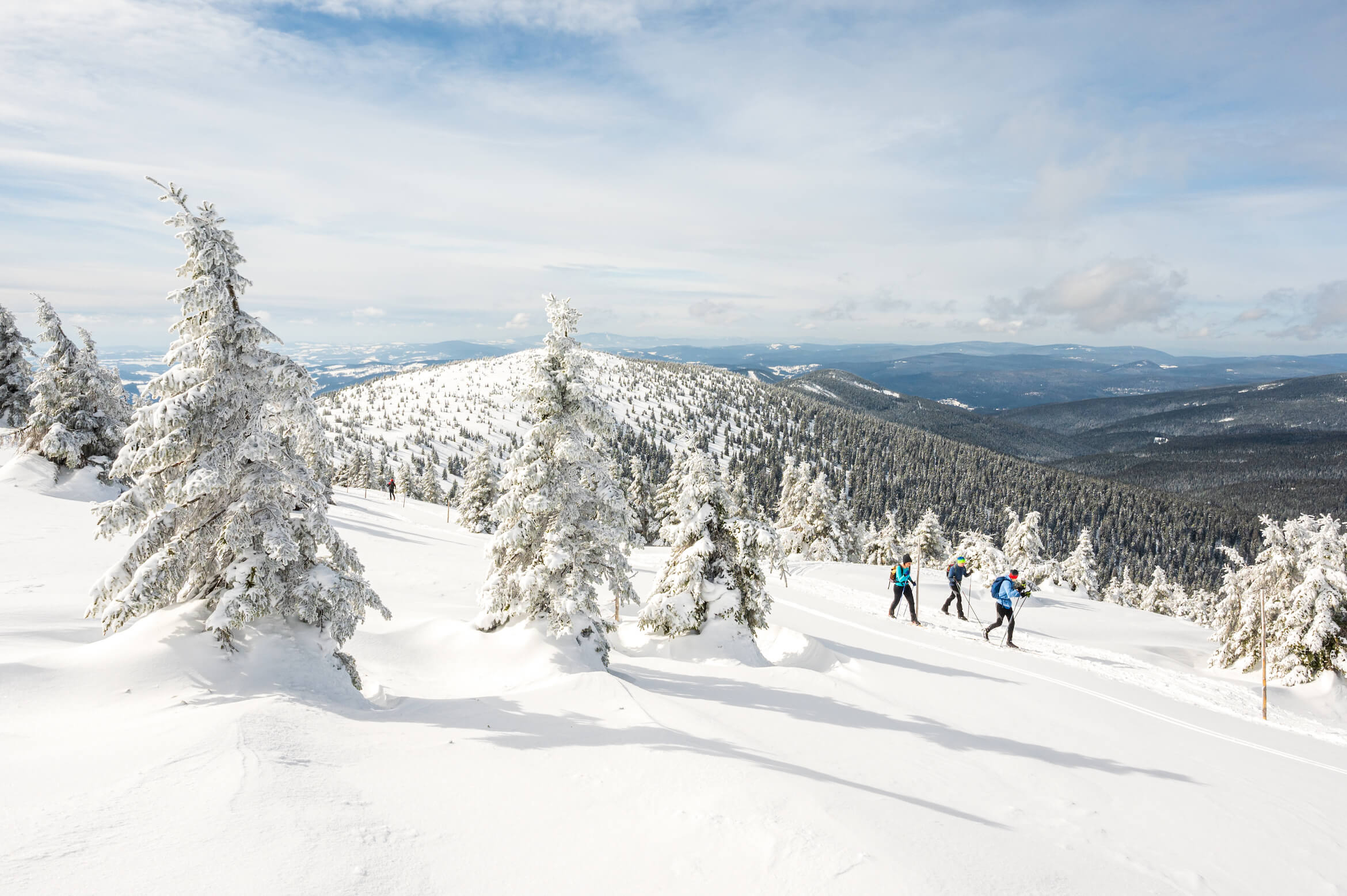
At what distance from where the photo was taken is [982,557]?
3297 centimetres

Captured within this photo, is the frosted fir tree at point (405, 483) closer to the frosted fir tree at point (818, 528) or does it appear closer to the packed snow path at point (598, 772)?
the frosted fir tree at point (818, 528)

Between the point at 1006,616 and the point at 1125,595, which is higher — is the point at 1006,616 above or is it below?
above

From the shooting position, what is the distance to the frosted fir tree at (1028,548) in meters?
43.3

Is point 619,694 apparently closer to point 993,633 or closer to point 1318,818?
point 1318,818

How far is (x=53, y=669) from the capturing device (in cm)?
677

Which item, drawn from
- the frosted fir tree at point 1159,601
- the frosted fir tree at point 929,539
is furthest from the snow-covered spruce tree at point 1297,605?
the frosted fir tree at point 1159,601

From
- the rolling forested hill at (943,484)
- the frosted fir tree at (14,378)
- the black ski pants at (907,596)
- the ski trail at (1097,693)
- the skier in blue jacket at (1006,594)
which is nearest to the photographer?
the ski trail at (1097,693)

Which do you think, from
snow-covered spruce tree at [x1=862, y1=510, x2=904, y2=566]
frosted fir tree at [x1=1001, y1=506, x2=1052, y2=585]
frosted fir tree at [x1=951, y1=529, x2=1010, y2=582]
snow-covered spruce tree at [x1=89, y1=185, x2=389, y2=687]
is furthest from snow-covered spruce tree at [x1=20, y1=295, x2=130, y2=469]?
frosted fir tree at [x1=1001, y1=506, x2=1052, y2=585]

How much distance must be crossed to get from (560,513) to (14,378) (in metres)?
32.0

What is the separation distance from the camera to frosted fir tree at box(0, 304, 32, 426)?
25781mm

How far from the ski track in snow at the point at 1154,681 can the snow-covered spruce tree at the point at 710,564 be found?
16.3 feet

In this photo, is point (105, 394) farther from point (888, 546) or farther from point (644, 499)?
point (888, 546)

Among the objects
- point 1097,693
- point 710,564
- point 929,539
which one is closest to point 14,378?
point 710,564

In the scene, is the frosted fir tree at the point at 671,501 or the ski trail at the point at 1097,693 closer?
the ski trail at the point at 1097,693
